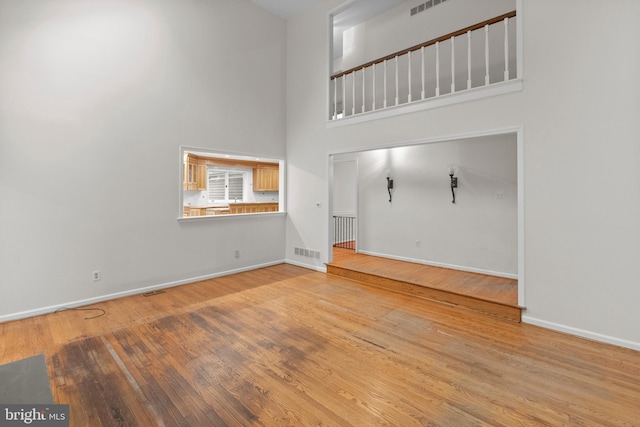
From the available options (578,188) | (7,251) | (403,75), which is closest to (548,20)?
(578,188)

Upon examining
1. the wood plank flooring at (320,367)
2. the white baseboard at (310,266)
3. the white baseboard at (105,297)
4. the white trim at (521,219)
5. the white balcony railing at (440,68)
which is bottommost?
the wood plank flooring at (320,367)

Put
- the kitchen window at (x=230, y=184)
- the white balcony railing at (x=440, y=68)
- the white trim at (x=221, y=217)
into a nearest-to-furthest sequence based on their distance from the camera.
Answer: the white balcony railing at (x=440, y=68) → the white trim at (x=221, y=217) → the kitchen window at (x=230, y=184)

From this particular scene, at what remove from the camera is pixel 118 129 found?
13.3ft

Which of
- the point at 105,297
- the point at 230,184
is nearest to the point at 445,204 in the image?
the point at 105,297

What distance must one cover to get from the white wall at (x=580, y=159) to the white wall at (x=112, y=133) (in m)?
4.28

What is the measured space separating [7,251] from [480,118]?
19.4ft

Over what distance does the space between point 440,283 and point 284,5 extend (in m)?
5.90

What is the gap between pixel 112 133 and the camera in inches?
157

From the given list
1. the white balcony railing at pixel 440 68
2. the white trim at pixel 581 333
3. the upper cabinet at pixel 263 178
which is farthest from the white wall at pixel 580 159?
the upper cabinet at pixel 263 178

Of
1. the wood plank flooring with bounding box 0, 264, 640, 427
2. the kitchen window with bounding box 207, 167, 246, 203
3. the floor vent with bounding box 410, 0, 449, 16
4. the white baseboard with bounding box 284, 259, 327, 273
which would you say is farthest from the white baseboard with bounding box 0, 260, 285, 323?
the floor vent with bounding box 410, 0, 449, 16

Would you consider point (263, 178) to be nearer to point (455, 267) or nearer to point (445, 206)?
point (445, 206)

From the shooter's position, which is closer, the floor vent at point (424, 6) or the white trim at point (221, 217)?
the white trim at point (221, 217)

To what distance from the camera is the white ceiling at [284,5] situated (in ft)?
18.4

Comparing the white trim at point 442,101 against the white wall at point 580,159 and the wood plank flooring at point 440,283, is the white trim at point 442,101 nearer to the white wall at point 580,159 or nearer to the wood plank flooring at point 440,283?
the white wall at point 580,159
